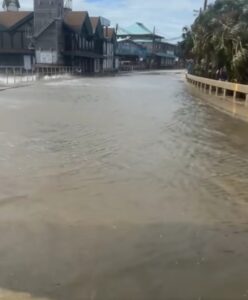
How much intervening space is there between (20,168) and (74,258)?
4.39 meters

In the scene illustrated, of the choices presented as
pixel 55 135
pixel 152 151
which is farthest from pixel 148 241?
pixel 55 135

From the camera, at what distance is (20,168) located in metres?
9.38

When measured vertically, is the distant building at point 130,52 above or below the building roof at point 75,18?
below

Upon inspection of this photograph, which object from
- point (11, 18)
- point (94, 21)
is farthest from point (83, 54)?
point (94, 21)

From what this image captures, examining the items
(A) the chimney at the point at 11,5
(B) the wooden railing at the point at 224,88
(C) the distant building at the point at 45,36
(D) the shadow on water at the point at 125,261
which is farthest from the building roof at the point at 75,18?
(D) the shadow on water at the point at 125,261

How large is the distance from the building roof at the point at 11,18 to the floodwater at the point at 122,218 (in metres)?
64.6

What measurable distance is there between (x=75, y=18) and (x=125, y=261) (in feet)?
248

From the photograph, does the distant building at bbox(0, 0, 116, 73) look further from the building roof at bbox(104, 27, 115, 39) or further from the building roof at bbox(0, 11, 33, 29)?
the building roof at bbox(104, 27, 115, 39)

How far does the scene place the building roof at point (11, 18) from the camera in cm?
7419

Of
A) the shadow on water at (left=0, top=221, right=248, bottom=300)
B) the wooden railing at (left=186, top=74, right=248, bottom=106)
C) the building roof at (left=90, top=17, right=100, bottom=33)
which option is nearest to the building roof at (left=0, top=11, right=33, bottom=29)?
the building roof at (left=90, top=17, right=100, bottom=33)

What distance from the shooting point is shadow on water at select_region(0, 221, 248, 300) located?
4664mm

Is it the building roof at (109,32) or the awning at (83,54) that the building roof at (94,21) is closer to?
the awning at (83,54)

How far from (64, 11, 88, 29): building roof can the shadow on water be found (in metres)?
71.8

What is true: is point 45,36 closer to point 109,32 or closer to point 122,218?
point 109,32
